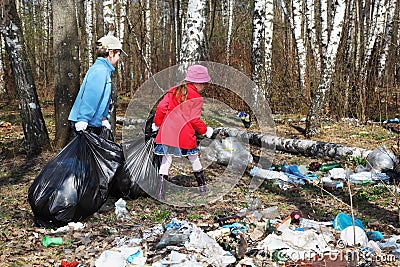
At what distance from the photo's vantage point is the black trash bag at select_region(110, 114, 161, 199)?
4504 millimetres

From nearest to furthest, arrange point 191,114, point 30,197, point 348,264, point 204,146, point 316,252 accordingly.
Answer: point 348,264
point 316,252
point 30,197
point 191,114
point 204,146

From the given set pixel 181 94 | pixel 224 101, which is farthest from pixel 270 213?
pixel 224 101

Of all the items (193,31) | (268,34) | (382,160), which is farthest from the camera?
(268,34)

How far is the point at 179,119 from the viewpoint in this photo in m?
4.48

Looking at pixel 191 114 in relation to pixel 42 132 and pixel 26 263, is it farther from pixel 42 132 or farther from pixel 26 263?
pixel 42 132

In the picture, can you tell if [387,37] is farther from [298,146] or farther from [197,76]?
[197,76]

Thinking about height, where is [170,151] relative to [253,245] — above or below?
above

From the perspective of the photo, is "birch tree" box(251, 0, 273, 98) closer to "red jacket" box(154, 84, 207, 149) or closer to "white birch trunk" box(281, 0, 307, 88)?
"white birch trunk" box(281, 0, 307, 88)

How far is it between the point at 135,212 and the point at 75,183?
0.75 metres

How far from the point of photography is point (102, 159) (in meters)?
4.23

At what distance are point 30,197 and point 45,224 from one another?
0.89ft

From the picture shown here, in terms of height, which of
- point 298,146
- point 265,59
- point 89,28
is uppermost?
point 89,28

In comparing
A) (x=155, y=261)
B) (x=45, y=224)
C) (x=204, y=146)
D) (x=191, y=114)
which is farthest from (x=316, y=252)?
(x=204, y=146)

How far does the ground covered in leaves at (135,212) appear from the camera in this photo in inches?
137
